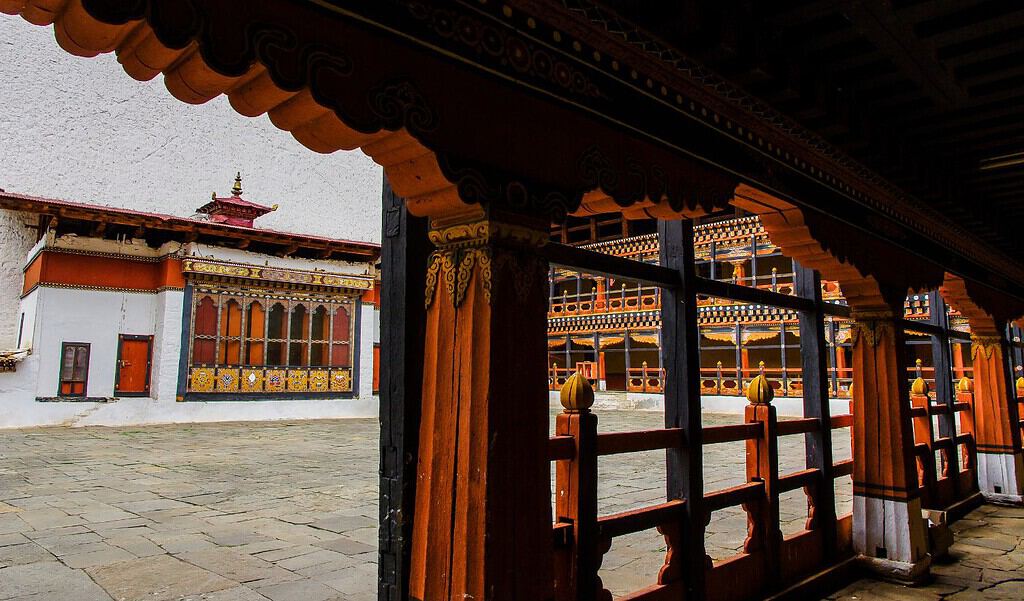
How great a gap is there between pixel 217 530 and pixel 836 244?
531cm

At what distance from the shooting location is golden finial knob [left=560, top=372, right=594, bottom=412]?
2846mm

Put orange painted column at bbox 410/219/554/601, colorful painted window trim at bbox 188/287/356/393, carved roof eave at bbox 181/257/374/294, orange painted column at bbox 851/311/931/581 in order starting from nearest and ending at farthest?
orange painted column at bbox 410/219/554/601 → orange painted column at bbox 851/311/931/581 → carved roof eave at bbox 181/257/374/294 → colorful painted window trim at bbox 188/287/356/393

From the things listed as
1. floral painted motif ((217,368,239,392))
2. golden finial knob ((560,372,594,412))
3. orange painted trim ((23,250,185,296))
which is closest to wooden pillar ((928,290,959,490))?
golden finial knob ((560,372,594,412))

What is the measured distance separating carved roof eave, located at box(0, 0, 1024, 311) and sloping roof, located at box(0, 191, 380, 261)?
49.8 ft

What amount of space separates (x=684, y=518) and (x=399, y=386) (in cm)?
192

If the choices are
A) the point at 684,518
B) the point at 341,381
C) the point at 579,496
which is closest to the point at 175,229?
the point at 341,381

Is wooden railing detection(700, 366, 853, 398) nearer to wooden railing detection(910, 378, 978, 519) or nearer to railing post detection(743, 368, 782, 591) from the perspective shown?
wooden railing detection(910, 378, 978, 519)

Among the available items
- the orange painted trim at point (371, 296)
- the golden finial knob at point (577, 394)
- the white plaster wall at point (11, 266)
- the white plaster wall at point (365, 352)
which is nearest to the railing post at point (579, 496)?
the golden finial knob at point (577, 394)

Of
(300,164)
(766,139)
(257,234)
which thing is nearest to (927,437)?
(766,139)

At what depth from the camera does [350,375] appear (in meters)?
19.2

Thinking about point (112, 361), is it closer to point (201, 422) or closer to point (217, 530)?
point (201, 422)

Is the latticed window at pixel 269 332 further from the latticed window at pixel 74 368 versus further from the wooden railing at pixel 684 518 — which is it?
the wooden railing at pixel 684 518

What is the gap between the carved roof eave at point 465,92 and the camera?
5.33 ft

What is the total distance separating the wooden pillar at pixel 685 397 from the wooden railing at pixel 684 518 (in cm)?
3
